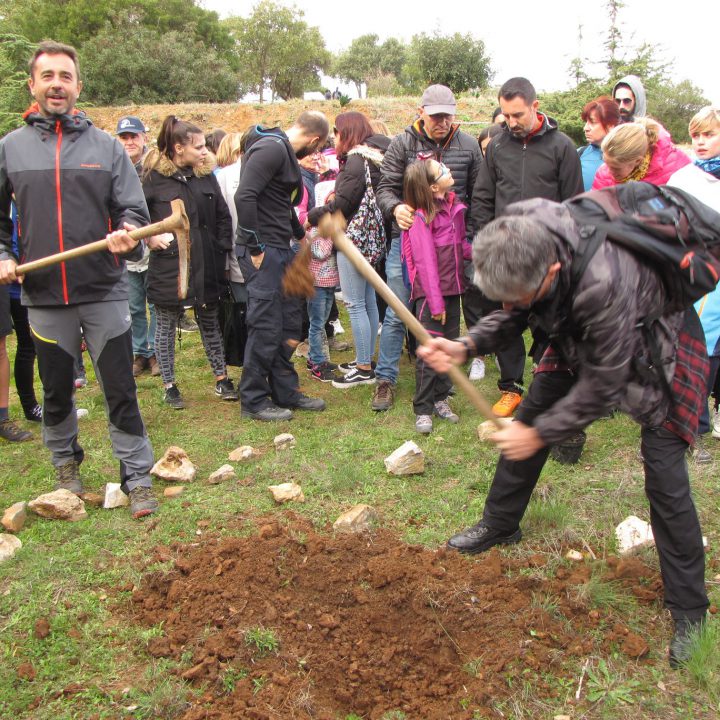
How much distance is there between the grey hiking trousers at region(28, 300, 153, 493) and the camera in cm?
381

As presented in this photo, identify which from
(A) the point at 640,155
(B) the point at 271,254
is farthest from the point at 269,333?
(A) the point at 640,155

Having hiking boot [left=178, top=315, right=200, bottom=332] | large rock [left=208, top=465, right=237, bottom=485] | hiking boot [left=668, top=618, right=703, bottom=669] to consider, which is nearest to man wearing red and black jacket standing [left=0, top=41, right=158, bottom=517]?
large rock [left=208, top=465, right=237, bottom=485]

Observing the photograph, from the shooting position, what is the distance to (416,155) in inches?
203

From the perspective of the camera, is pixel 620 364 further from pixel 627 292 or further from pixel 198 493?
pixel 198 493

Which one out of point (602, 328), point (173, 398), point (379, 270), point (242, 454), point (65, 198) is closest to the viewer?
point (602, 328)

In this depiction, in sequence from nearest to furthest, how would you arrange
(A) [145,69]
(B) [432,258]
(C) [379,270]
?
(B) [432,258], (C) [379,270], (A) [145,69]

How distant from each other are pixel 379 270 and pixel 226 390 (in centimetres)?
182

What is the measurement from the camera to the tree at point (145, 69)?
1243 inches

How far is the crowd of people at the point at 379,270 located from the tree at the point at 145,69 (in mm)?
29292

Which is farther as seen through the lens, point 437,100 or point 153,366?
point 153,366

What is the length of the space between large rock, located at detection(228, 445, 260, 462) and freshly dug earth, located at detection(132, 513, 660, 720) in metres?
1.12

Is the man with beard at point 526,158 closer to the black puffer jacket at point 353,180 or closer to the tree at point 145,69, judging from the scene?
the black puffer jacket at point 353,180

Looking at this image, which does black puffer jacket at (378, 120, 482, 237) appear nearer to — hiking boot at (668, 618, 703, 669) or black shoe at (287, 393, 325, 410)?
black shoe at (287, 393, 325, 410)

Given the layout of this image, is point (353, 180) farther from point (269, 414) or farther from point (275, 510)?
point (275, 510)
